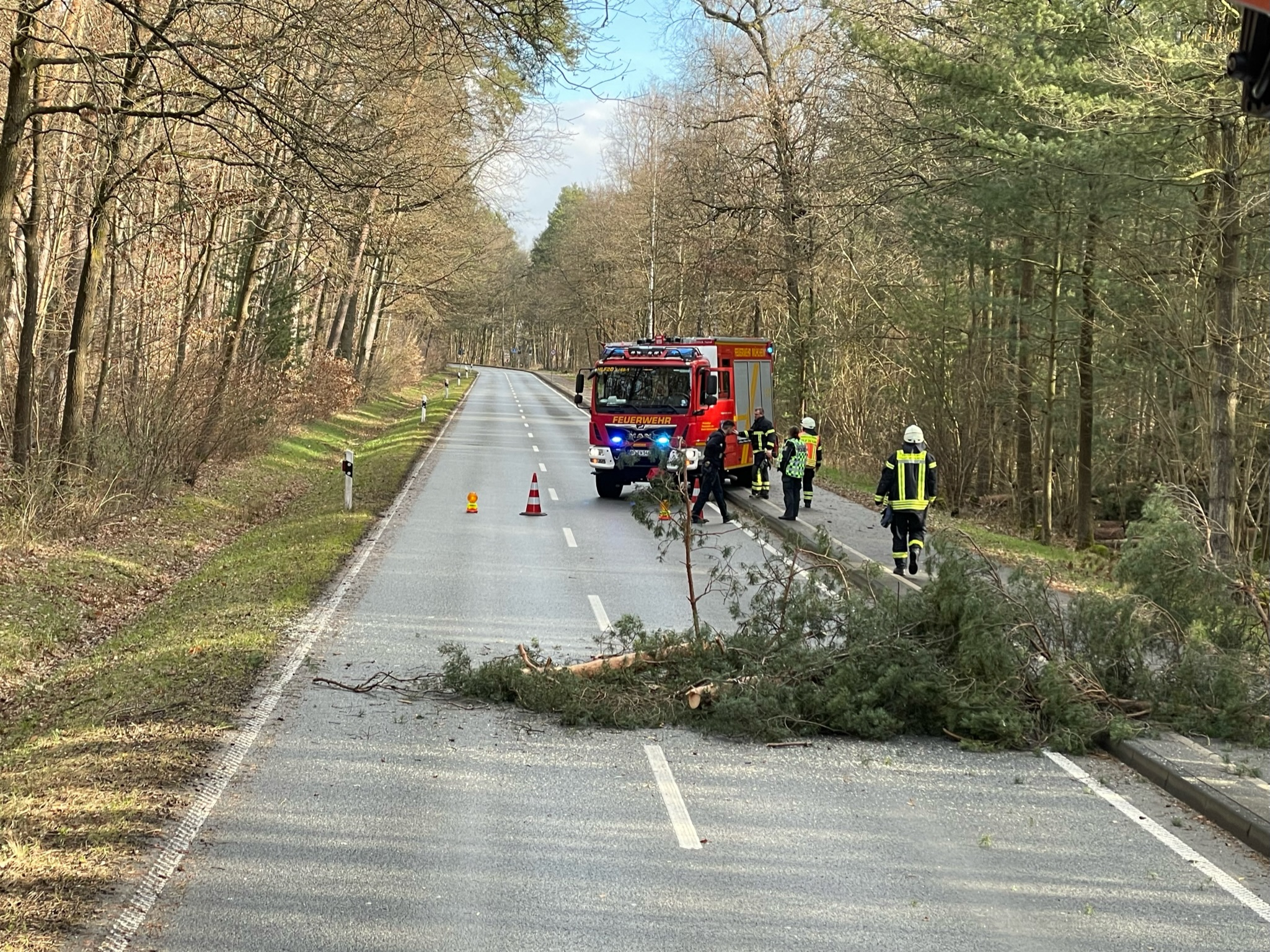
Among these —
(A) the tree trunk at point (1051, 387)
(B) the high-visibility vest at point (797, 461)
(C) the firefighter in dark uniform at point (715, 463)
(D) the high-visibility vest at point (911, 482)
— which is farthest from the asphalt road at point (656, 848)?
(A) the tree trunk at point (1051, 387)

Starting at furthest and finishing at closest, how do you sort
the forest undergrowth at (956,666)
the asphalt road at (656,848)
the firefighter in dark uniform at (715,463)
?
the firefighter in dark uniform at (715,463)
the forest undergrowth at (956,666)
the asphalt road at (656,848)

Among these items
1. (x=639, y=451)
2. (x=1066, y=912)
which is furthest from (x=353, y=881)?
(x=639, y=451)

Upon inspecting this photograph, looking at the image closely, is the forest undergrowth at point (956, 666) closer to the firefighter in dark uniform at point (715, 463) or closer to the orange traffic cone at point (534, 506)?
the firefighter in dark uniform at point (715, 463)

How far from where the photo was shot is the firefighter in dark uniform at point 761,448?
902 inches

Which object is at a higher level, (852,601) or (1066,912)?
(852,601)

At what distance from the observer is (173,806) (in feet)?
22.3

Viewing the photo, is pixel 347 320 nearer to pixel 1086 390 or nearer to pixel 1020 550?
pixel 1086 390

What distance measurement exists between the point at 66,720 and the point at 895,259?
27175 mm

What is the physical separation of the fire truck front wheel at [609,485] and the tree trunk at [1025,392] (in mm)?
8070

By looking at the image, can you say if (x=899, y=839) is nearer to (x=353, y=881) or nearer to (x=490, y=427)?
(x=353, y=881)

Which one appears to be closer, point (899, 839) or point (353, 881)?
point (353, 881)

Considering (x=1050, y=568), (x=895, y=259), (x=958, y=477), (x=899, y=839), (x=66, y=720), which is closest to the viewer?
(x=899, y=839)

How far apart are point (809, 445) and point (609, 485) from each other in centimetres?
451

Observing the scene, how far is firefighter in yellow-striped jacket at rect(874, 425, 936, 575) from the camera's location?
15.6m
